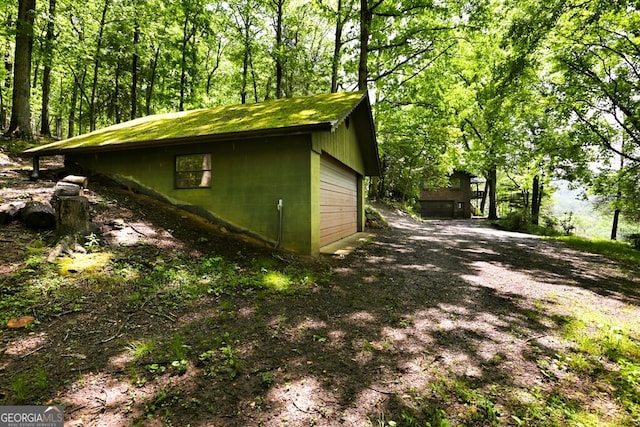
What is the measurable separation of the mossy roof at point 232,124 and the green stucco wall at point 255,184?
1.55ft

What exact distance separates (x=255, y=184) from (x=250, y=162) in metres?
0.61

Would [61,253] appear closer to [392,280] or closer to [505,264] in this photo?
[392,280]

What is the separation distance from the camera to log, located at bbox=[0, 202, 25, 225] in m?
5.60

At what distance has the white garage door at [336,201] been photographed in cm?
896

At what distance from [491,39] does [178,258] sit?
627 inches

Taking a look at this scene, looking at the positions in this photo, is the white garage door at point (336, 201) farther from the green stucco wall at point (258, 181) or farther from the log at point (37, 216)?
the log at point (37, 216)

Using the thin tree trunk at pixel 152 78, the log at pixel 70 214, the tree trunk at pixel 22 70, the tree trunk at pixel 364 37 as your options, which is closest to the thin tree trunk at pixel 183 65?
the thin tree trunk at pixel 152 78

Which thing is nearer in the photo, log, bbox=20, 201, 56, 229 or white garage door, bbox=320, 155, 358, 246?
log, bbox=20, 201, 56, 229

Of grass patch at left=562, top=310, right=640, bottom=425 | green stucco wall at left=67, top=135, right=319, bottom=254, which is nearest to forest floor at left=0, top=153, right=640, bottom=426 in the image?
grass patch at left=562, top=310, right=640, bottom=425

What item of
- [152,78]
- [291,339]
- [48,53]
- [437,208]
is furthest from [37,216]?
[437,208]

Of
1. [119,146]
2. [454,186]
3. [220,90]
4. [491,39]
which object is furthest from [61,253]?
[454,186]

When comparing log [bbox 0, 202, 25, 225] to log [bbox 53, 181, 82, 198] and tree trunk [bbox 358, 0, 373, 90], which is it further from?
tree trunk [bbox 358, 0, 373, 90]

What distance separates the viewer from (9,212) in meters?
5.66
